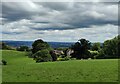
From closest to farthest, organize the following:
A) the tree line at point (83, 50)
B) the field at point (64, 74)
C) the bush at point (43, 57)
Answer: the field at point (64, 74)
the bush at point (43, 57)
the tree line at point (83, 50)

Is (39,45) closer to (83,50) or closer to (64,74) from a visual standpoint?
(83,50)

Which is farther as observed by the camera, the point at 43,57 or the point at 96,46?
the point at 96,46

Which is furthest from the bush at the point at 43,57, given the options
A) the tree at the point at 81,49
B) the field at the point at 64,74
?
the field at the point at 64,74

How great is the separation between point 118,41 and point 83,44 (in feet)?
54.9

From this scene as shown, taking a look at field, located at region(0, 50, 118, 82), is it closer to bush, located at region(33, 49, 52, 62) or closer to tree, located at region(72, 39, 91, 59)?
bush, located at region(33, 49, 52, 62)

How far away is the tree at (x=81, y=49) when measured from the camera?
106 meters

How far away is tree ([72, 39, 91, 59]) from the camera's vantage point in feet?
348

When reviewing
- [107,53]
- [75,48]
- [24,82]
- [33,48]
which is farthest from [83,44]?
[24,82]

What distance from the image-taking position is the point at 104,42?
4171 inches

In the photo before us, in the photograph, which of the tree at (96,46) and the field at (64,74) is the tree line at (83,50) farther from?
the field at (64,74)

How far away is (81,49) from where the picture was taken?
349 feet

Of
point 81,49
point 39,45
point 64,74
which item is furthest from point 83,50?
point 64,74

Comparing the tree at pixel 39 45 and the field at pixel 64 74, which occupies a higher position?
the tree at pixel 39 45

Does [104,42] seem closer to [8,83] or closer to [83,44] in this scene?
[83,44]
